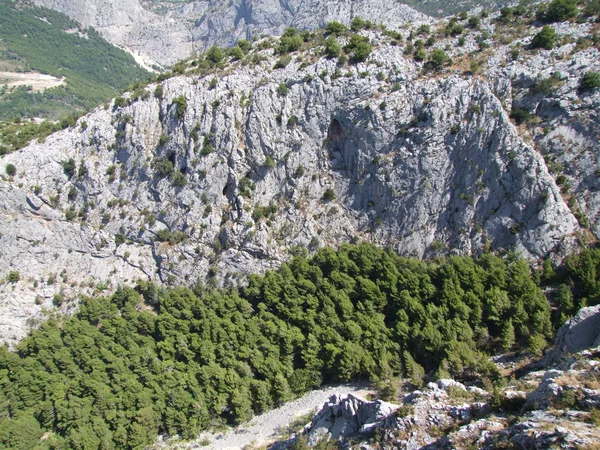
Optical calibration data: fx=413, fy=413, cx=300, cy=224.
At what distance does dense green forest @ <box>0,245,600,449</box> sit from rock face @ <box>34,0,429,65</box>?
465ft

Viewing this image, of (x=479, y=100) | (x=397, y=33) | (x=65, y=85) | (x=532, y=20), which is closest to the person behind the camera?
(x=479, y=100)

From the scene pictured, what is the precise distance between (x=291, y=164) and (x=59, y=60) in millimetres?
144603

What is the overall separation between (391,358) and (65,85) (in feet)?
469

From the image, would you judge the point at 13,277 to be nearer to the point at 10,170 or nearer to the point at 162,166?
the point at 10,170

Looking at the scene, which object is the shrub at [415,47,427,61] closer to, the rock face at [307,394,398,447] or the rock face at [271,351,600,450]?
the rock face at [271,351,600,450]

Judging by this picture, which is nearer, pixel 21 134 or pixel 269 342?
pixel 269 342

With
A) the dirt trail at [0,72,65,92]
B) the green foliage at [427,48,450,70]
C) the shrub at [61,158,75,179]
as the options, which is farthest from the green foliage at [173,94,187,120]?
the dirt trail at [0,72,65,92]

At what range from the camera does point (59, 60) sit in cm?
15450

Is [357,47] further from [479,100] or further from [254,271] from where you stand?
[254,271]

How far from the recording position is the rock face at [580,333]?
26.1m

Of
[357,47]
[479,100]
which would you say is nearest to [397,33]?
[357,47]

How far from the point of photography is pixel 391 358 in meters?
36.5

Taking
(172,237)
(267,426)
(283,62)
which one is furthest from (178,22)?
(267,426)

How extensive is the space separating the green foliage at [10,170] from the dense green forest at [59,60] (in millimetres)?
71973
